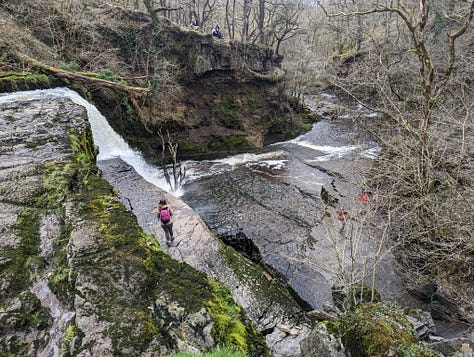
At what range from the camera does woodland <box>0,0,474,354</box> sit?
7449 millimetres

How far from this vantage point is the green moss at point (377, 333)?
9.98 ft

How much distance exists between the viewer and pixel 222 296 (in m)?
3.84

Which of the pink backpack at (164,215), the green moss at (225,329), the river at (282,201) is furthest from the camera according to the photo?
the river at (282,201)

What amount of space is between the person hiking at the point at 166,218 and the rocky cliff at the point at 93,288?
2492 mm

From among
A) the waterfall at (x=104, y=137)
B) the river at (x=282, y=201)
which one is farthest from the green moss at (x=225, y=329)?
the waterfall at (x=104, y=137)

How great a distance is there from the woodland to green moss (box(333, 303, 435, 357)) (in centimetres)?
281

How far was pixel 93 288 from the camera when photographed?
280cm

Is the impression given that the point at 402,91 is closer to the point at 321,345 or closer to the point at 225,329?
the point at 321,345

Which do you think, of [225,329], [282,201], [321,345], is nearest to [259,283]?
[321,345]

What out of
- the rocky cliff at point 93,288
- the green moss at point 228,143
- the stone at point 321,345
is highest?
the rocky cliff at point 93,288

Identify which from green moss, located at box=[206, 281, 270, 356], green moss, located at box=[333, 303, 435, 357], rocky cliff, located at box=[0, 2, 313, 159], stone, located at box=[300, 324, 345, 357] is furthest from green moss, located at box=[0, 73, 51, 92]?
green moss, located at box=[333, 303, 435, 357]

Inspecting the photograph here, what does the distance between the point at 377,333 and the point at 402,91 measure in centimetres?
1490

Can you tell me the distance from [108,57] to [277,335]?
17.0 metres

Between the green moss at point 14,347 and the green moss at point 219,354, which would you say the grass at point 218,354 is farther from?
the green moss at point 14,347
